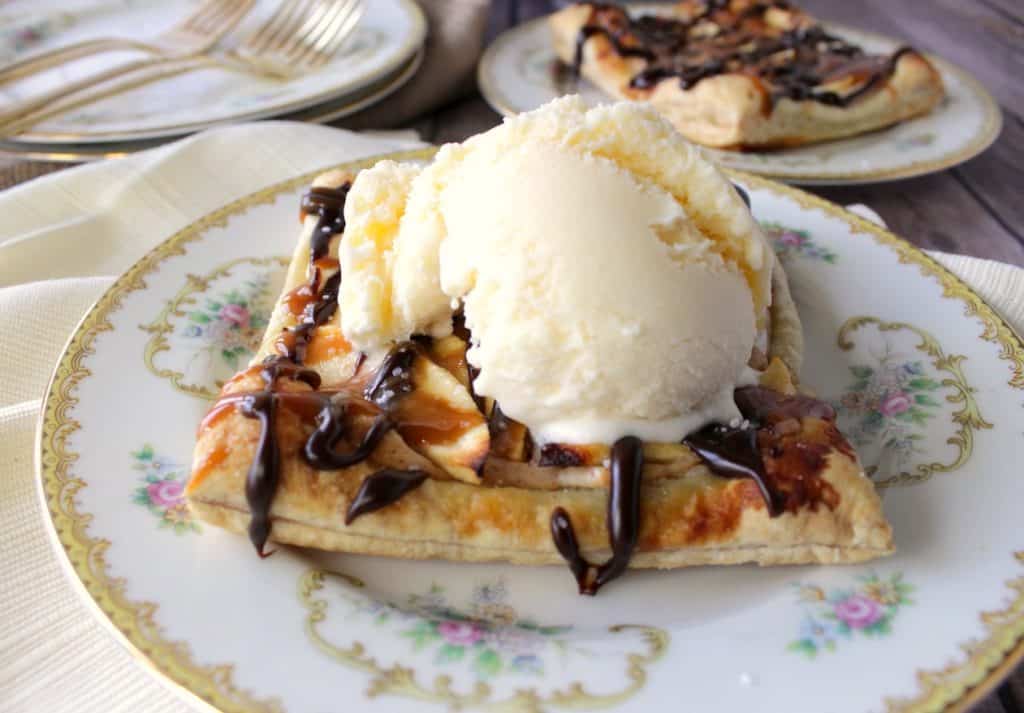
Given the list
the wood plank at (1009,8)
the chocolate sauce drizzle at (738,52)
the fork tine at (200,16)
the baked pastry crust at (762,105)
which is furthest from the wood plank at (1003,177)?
the fork tine at (200,16)

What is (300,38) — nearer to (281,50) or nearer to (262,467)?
(281,50)

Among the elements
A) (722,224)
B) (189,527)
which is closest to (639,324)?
(722,224)

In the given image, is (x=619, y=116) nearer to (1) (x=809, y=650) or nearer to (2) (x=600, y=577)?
(2) (x=600, y=577)

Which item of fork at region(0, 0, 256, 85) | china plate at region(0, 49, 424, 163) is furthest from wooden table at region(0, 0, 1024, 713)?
fork at region(0, 0, 256, 85)

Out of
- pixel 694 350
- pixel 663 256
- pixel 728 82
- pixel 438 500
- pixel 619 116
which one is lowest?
pixel 728 82

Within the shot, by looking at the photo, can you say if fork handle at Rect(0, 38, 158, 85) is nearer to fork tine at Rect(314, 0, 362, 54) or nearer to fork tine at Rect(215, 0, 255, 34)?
fork tine at Rect(215, 0, 255, 34)

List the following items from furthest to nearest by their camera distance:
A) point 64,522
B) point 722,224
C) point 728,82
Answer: point 728,82 → point 722,224 → point 64,522
